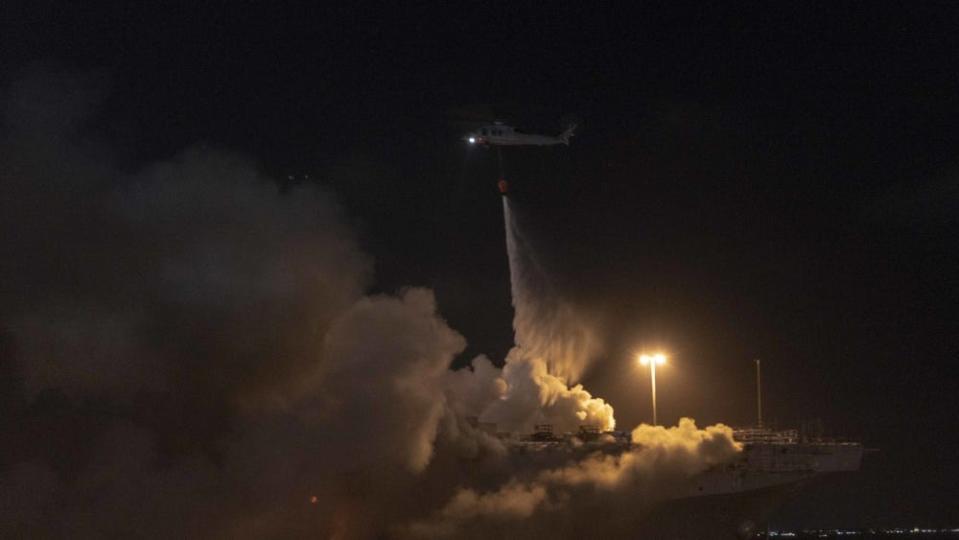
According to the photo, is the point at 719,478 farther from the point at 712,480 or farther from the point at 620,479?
the point at 620,479

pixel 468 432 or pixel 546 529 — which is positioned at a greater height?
pixel 468 432

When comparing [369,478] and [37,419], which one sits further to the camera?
[369,478]

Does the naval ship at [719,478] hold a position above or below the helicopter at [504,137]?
below

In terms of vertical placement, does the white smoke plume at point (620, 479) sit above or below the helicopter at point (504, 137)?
below

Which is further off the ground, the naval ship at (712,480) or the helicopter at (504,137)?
the helicopter at (504,137)

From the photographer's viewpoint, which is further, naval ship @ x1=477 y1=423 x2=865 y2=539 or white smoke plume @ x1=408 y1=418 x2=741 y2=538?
naval ship @ x1=477 y1=423 x2=865 y2=539

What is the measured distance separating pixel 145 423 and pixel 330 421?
6.13 meters

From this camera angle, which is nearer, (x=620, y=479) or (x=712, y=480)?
(x=620, y=479)

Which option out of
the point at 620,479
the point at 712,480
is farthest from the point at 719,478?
the point at 620,479

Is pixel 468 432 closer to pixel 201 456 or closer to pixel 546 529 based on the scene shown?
pixel 546 529

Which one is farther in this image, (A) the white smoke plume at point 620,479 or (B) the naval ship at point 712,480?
(B) the naval ship at point 712,480

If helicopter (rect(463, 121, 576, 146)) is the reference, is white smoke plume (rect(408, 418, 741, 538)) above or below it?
below

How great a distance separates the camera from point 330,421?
134 feet

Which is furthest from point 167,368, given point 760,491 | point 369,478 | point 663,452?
point 760,491
